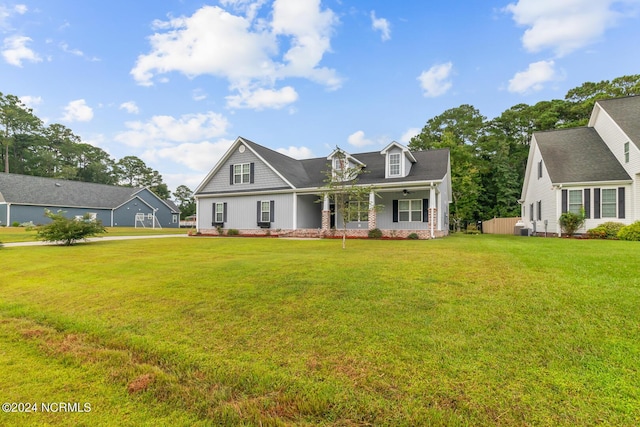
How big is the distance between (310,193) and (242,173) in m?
5.73

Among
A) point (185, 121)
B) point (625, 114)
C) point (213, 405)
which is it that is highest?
point (185, 121)

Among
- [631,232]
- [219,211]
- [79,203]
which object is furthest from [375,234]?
[79,203]

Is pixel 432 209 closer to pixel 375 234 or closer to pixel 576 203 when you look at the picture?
pixel 375 234

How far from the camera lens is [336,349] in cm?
329

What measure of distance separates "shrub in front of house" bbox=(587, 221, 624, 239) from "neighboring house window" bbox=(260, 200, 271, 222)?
58.9 feet

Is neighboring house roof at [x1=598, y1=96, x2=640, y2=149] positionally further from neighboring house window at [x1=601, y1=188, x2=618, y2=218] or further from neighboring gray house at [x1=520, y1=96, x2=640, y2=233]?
neighboring house window at [x1=601, y1=188, x2=618, y2=218]

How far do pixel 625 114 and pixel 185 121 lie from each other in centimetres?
2757

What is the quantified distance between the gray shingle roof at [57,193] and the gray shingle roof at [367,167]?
2906cm

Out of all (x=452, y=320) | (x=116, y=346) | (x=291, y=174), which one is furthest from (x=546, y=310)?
(x=291, y=174)

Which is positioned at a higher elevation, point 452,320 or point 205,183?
point 205,183

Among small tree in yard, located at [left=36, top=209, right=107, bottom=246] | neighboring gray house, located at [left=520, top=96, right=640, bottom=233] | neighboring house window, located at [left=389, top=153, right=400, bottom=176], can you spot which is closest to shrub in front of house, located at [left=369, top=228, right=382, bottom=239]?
neighboring house window, located at [left=389, top=153, right=400, bottom=176]

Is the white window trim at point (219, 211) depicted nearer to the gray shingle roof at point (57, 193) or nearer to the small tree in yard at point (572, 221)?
the small tree in yard at point (572, 221)

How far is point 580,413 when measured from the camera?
225cm

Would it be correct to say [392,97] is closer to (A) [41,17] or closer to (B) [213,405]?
(A) [41,17]
